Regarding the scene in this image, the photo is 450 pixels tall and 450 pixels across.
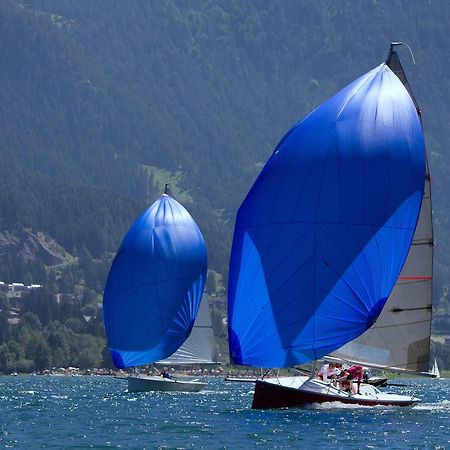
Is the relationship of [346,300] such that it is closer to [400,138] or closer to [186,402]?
[400,138]

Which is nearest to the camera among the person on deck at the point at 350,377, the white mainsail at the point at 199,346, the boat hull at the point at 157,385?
the person on deck at the point at 350,377

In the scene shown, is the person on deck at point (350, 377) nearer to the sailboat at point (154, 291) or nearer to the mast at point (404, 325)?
the mast at point (404, 325)

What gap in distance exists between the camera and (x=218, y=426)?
69250 mm

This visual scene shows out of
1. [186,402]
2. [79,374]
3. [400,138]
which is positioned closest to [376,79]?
[400,138]

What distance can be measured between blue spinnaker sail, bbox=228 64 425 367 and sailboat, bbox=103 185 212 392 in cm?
3446

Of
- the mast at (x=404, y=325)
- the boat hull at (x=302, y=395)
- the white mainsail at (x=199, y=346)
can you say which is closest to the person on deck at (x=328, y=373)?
the boat hull at (x=302, y=395)

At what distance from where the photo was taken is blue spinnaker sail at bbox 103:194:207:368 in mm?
104438

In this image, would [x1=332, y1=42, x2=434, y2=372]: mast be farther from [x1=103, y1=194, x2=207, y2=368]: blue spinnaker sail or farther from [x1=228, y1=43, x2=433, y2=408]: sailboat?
[x1=103, y1=194, x2=207, y2=368]: blue spinnaker sail

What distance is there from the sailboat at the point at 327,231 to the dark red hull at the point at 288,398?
4.39m

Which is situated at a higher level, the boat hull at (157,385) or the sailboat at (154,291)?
the sailboat at (154,291)

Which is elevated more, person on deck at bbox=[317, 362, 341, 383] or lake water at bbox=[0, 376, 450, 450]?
person on deck at bbox=[317, 362, 341, 383]

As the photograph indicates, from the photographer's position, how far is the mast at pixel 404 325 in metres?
75.1

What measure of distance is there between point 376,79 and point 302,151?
454cm

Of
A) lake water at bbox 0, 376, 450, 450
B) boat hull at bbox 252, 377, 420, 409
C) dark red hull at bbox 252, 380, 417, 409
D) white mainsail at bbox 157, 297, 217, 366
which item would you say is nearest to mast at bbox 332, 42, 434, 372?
boat hull at bbox 252, 377, 420, 409
